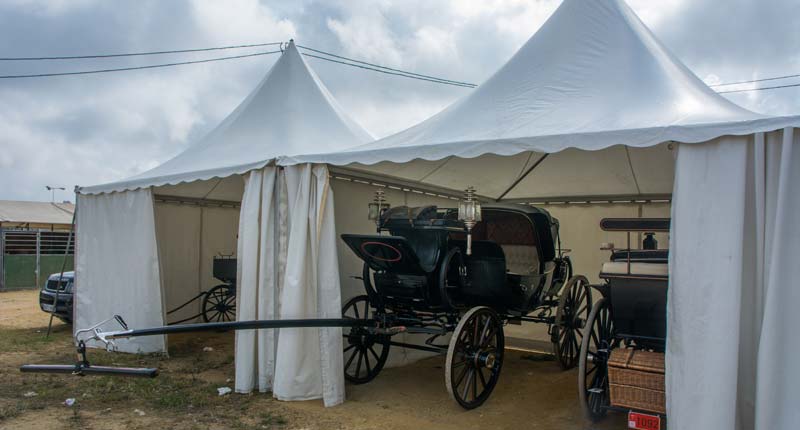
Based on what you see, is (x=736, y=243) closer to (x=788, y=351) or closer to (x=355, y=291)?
(x=788, y=351)

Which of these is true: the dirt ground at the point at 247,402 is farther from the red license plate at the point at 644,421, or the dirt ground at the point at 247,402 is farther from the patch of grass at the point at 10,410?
the red license plate at the point at 644,421

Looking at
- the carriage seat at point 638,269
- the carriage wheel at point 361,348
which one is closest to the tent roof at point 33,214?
the carriage wheel at point 361,348

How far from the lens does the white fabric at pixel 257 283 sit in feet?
18.0

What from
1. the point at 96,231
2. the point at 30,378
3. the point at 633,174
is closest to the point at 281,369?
the point at 30,378

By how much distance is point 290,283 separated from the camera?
5266mm

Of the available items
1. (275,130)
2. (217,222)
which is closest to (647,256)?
(275,130)

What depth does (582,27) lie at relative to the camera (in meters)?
5.59

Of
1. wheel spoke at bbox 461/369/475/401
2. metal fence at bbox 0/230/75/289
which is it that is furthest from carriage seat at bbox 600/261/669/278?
metal fence at bbox 0/230/75/289

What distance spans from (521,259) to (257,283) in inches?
128

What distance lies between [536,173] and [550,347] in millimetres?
2576

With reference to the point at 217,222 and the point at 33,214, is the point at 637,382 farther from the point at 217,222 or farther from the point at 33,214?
the point at 33,214

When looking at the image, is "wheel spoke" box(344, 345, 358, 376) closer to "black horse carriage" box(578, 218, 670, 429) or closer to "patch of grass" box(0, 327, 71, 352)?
"black horse carriage" box(578, 218, 670, 429)

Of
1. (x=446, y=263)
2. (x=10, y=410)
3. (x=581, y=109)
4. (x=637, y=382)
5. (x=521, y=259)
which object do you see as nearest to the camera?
(x=637, y=382)

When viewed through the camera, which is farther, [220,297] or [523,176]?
[220,297]
